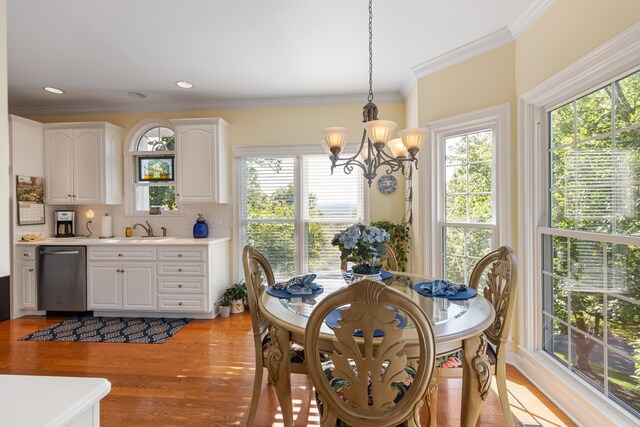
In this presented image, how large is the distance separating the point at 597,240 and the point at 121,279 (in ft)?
14.4

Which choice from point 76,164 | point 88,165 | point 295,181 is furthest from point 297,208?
point 76,164

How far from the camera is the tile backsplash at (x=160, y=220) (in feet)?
14.1

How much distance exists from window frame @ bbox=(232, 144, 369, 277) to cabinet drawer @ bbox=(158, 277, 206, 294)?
61 cm

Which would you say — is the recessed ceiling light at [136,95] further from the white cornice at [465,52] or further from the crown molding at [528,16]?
the crown molding at [528,16]

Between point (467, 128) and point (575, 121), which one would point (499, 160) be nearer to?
point (467, 128)

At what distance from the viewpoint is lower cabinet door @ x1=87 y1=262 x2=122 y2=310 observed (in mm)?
3822

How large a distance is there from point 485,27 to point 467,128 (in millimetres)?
791

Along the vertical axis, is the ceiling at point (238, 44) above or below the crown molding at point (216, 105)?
above

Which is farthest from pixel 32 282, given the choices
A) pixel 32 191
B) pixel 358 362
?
pixel 358 362

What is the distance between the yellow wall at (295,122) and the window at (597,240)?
1.90 metres

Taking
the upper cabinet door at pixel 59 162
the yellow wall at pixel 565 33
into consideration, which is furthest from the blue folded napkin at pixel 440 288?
the upper cabinet door at pixel 59 162

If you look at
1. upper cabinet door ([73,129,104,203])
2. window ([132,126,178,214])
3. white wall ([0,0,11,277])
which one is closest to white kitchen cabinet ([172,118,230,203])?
window ([132,126,178,214])

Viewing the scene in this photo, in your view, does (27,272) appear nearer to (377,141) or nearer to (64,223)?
(64,223)

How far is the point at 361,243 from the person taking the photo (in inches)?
78.0
